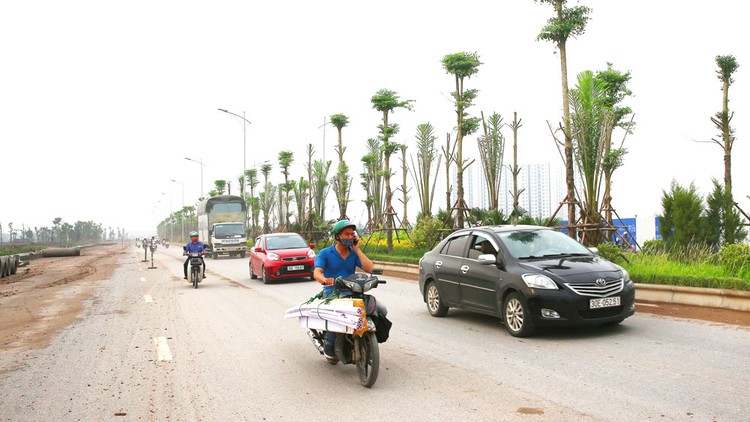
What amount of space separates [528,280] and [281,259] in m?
11.7

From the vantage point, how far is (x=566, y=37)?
1661 cm

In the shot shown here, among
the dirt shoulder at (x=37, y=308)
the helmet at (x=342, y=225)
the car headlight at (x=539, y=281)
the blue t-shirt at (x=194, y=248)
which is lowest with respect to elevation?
the dirt shoulder at (x=37, y=308)

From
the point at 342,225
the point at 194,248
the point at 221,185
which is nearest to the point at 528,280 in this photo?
the point at 342,225

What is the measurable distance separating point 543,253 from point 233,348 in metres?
4.57

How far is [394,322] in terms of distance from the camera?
34.1 ft

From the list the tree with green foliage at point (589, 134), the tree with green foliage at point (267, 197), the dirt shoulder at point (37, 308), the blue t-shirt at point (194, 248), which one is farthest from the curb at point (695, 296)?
the tree with green foliage at point (267, 197)

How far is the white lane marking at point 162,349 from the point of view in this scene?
25.7ft

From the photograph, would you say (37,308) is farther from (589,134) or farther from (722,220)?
(722,220)

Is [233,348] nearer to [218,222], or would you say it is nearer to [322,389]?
[322,389]

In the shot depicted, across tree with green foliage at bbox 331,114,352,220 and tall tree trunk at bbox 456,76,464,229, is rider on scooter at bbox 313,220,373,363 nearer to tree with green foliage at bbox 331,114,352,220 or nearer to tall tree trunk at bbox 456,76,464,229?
tall tree trunk at bbox 456,76,464,229

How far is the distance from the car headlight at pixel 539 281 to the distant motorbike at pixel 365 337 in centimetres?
279

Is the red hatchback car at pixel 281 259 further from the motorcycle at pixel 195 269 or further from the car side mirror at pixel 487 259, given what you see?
the car side mirror at pixel 487 259

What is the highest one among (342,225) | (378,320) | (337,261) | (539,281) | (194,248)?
(342,225)

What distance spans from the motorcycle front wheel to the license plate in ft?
11.3
